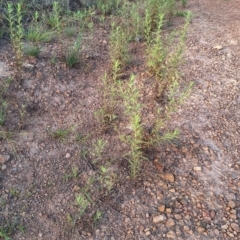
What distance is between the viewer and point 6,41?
174 inches

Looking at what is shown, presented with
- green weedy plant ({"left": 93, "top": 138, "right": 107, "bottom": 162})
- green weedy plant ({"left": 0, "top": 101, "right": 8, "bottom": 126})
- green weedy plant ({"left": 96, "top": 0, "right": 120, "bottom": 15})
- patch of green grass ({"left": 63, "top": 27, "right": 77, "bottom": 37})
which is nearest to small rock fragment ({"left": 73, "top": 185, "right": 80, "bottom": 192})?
green weedy plant ({"left": 93, "top": 138, "right": 107, "bottom": 162})

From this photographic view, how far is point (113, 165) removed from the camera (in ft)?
10.1

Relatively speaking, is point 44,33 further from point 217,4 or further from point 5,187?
point 217,4

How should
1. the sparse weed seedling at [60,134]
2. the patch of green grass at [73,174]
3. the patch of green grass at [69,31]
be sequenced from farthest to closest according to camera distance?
the patch of green grass at [69,31] → the sparse weed seedling at [60,134] → the patch of green grass at [73,174]

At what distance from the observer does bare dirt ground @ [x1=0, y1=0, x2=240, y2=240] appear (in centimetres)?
263

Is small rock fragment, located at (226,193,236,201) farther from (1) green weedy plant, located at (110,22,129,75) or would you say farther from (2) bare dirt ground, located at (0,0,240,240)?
(1) green weedy plant, located at (110,22,129,75)

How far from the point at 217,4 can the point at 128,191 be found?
14.5 ft

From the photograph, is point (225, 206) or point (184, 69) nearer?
point (225, 206)

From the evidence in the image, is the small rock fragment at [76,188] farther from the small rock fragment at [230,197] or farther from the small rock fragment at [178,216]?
the small rock fragment at [230,197]

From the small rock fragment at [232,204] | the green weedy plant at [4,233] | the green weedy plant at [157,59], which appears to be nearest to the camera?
the green weedy plant at [4,233]

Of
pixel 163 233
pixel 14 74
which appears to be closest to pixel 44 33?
pixel 14 74

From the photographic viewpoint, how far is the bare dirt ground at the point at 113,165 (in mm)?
2629

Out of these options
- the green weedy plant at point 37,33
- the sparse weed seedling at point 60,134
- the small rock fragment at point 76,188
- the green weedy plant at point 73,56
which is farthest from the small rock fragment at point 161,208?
the green weedy plant at point 37,33

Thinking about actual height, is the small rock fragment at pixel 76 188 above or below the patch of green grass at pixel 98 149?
below
